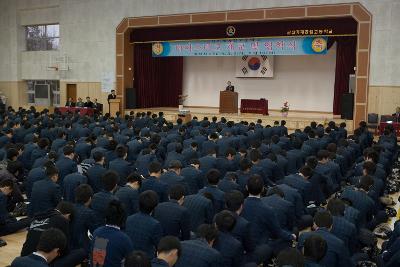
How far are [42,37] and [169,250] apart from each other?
22506 millimetres

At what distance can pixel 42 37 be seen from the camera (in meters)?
23.6

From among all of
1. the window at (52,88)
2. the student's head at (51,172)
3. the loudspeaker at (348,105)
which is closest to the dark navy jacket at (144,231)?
the student's head at (51,172)

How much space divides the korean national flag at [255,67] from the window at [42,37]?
9.03 metres

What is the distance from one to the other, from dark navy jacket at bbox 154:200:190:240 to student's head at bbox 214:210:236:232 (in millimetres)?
700

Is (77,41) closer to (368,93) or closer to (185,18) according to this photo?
(185,18)

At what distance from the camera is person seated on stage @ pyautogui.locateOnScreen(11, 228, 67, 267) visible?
3180 mm

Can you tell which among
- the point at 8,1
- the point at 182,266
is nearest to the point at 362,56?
the point at 182,266

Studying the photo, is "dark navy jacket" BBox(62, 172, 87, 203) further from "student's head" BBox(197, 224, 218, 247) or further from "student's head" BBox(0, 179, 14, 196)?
"student's head" BBox(197, 224, 218, 247)

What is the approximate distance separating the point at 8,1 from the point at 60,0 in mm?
3920

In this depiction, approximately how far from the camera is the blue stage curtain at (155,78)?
21.2 meters

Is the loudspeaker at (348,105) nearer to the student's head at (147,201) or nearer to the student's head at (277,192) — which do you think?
the student's head at (277,192)

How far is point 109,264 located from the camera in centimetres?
371

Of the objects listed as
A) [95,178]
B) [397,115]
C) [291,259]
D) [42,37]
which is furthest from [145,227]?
[42,37]

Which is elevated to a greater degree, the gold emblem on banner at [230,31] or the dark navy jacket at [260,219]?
the gold emblem on banner at [230,31]
